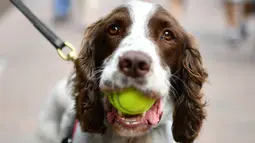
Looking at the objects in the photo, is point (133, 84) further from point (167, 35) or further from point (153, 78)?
point (167, 35)

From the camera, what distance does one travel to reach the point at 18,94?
22.8 feet

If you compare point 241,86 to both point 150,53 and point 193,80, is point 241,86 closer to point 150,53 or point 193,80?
point 193,80

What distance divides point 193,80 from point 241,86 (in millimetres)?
4760

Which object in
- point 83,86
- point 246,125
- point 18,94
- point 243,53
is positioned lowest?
point 243,53

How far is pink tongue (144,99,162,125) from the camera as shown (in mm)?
2846

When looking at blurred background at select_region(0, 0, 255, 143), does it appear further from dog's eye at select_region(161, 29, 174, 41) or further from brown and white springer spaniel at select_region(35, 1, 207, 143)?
dog's eye at select_region(161, 29, 174, 41)

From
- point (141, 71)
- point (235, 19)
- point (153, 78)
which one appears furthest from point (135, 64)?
point (235, 19)

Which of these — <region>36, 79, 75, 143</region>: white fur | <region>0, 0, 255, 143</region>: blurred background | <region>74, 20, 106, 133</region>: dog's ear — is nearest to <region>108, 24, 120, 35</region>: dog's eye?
<region>74, 20, 106, 133</region>: dog's ear

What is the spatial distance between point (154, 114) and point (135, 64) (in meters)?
0.43

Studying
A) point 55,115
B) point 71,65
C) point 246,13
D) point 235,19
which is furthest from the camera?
point 235,19

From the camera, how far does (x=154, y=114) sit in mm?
2883

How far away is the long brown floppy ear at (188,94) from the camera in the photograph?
3146 millimetres

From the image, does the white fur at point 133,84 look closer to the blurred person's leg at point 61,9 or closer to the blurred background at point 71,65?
the blurred background at point 71,65

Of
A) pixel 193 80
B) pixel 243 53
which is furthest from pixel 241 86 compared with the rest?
pixel 193 80
